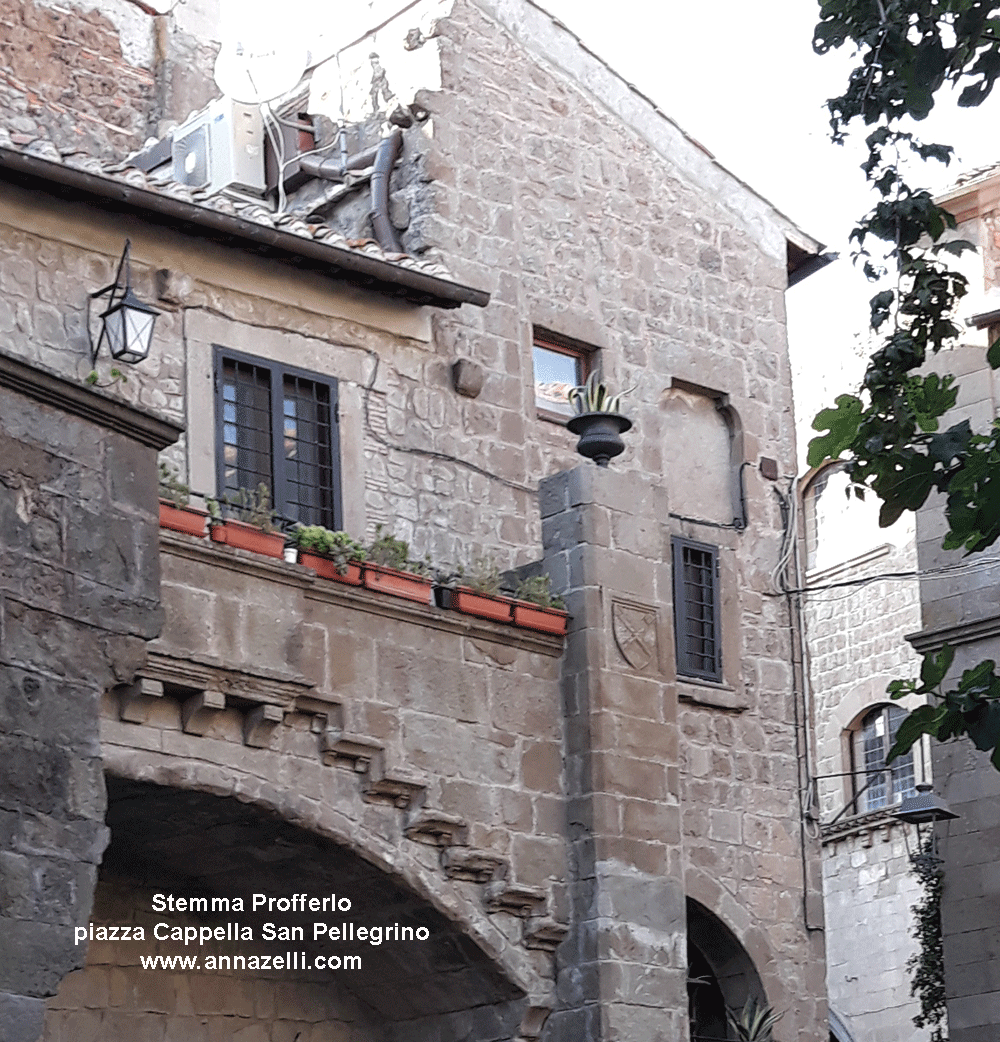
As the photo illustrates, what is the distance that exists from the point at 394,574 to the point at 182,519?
1.49m

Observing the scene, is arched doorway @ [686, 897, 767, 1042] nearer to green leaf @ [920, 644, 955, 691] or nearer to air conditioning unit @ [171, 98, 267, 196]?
air conditioning unit @ [171, 98, 267, 196]

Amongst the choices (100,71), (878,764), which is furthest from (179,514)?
(878,764)

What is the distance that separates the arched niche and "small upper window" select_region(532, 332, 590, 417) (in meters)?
0.77

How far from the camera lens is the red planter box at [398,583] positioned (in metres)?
12.1

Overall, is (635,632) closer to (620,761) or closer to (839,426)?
(620,761)

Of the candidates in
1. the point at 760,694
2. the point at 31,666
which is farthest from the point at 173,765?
the point at 760,694

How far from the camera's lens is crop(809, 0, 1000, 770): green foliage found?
868cm

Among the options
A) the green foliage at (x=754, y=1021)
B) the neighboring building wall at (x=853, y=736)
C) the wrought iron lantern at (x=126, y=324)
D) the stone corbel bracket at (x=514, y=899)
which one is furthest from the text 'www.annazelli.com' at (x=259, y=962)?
the neighboring building wall at (x=853, y=736)

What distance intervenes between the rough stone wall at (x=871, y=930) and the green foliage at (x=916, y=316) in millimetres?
13326

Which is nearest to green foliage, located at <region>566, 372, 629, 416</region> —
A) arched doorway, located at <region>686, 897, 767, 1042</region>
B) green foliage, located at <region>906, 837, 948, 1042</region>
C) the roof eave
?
the roof eave

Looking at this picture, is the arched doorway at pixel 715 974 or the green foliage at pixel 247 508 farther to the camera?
the arched doorway at pixel 715 974

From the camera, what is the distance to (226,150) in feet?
54.7

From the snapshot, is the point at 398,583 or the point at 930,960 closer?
the point at 398,583

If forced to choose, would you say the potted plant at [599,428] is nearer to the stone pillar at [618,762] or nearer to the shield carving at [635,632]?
the stone pillar at [618,762]
